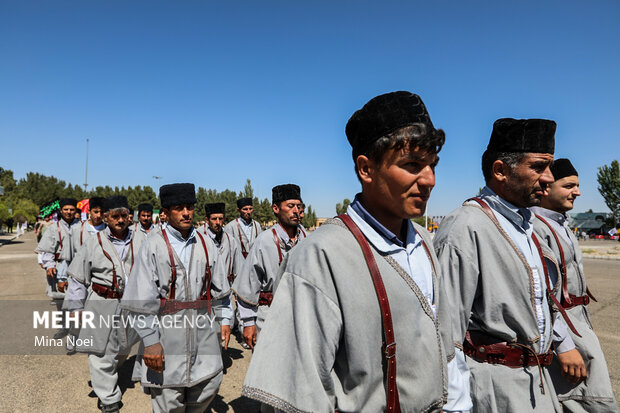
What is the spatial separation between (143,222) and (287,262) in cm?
882

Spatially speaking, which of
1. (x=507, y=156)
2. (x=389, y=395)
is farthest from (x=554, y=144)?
(x=389, y=395)

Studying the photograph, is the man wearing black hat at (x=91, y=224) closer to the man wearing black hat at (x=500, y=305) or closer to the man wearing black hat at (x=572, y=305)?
the man wearing black hat at (x=500, y=305)

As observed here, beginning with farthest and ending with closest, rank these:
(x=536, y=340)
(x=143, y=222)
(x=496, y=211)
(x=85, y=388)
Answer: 1. (x=143, y=222)
2. (x=85, y=388)
3. (x=496, y=211)
4. (x=536, y=340)

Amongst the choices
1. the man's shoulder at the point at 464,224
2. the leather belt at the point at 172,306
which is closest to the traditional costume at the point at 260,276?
the leather belt at the point at 172,306

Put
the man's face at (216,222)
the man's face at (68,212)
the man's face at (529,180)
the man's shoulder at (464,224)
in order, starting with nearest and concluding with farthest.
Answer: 1. the man's shoulder at (464,224)
2. the man's face at (529,180)
3. the man's face at (216,222)
4. the man's face at (68,212)

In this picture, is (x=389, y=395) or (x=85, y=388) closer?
(x=389, y=395)

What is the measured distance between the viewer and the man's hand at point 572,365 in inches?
106

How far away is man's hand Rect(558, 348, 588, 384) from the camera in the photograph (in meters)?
2.70

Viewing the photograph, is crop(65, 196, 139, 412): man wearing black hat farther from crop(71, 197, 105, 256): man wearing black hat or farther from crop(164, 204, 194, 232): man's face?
crop(164, 204, 194, 232): man's face

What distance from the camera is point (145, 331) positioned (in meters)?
3.47

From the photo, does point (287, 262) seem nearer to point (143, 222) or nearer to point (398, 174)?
point (398, 174)

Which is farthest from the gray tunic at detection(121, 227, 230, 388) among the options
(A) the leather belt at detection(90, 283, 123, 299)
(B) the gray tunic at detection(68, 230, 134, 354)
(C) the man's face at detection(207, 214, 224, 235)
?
(C) the man's face at detection(207, 214, 224, 235)

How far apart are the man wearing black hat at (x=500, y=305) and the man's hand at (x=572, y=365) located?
0.36 metres

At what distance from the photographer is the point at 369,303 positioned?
1428mm
